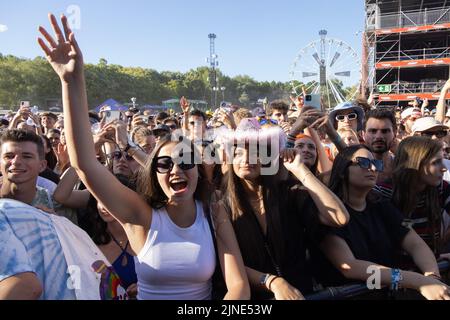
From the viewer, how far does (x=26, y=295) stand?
1.17 meters

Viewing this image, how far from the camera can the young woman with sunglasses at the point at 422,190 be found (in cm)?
245

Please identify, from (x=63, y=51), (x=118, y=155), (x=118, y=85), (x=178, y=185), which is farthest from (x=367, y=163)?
(x=118, y=85)

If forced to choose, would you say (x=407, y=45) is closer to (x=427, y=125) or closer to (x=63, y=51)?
(x=427, y=125)

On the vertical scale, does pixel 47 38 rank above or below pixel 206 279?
above

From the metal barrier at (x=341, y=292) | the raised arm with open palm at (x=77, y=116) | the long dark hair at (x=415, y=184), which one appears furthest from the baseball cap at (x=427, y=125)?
the raised arm with open palm at (x=77, y=116)

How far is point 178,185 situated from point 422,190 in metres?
1.71

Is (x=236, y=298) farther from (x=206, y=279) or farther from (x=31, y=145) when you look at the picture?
(x=31, y=145)

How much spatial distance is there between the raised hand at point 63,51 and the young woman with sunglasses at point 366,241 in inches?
60.1

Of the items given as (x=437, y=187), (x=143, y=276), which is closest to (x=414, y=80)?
(x=437, y=187)

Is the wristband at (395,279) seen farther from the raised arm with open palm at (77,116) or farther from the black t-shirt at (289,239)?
the raised arm with open palm at (77,116)
